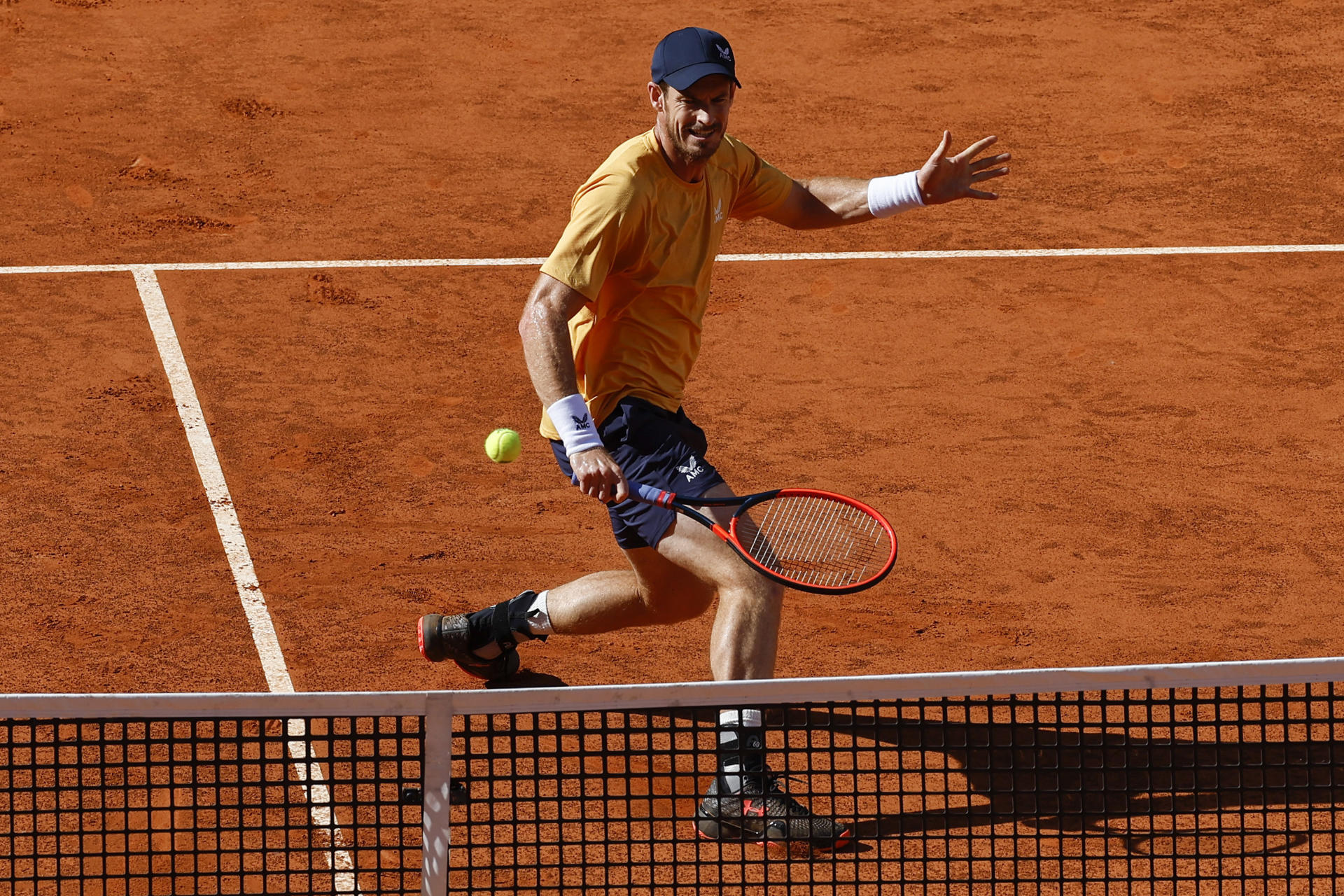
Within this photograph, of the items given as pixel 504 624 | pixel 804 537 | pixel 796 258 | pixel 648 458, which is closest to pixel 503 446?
pixel 504 624

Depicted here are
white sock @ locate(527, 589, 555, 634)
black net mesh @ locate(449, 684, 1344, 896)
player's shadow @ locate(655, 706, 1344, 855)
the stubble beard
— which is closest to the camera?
black net mesh @ locate(449, 684, 1344, 896)

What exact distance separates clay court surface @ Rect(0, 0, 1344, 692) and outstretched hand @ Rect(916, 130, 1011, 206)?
1608 mm

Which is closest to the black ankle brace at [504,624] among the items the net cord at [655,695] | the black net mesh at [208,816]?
the black net mesh at [208,816]

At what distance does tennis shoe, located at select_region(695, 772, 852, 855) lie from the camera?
487cm

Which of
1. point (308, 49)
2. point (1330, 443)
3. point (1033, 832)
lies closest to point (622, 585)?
point (1033, 832)

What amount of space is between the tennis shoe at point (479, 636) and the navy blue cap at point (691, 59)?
1842 millimetres

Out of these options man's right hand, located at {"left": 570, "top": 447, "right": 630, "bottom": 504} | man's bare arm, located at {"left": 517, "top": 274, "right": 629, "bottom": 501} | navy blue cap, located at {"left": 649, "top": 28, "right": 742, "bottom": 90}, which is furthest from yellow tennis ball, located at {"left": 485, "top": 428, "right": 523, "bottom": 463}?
navy blue cap, located at {"left": 649, "top": 28, "right": 742, "bottom": 90}

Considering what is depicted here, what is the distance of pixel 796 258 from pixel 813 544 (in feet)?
14.3

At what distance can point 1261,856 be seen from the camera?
4996mm

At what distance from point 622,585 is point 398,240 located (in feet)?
15.5

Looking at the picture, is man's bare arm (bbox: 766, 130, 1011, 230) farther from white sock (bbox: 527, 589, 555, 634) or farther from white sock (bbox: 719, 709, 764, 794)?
white sock (bbox: 719, 709, 764, 794)

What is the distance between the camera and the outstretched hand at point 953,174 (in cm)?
593

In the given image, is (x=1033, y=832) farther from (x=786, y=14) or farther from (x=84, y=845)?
(x=786, y=14)

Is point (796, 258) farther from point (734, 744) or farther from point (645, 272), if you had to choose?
point (734, 744)
